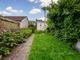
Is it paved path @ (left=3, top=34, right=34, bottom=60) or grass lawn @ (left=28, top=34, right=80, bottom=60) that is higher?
grass lawn @ (left=28, top=34, right=80, bottom=60)

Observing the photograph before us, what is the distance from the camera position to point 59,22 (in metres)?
12.1

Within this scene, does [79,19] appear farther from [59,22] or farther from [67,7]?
[59,22]

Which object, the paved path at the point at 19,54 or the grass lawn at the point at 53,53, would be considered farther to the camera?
the paved path at the point at 19,54

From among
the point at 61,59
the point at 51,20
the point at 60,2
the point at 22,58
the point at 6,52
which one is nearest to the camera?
the point at 61,59

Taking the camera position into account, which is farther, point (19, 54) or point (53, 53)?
point (19, 54)

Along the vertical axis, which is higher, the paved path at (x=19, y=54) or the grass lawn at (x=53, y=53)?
the grass lawn at (x=53, y=53)

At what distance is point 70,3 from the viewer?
9336mm

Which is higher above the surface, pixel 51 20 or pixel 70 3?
pixel 70 3

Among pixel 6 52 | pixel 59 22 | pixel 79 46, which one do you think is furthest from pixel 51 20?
pixel 6 52

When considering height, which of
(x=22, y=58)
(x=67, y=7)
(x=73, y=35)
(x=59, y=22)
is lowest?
(x=22, y=58)

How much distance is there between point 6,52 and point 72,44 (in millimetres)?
3983

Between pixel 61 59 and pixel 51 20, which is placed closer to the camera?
pixel 61 59

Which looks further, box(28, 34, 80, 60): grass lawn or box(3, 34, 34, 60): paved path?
box(3, 34, 34, 60): paved path

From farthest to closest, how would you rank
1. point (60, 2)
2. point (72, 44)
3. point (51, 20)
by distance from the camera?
1. point (51, 20)
2. point (60, 2)
3. point (72, 44)
